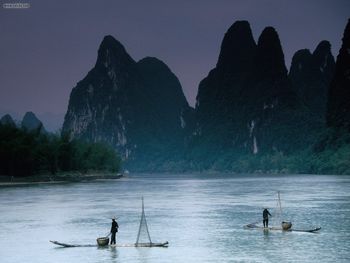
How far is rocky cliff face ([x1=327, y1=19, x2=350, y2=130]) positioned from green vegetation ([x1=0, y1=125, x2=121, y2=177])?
6028cm

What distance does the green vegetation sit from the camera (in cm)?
10053

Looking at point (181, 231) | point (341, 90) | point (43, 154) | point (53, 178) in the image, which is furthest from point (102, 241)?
point (341, 90)

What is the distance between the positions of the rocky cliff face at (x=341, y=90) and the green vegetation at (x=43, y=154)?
60.3 meters

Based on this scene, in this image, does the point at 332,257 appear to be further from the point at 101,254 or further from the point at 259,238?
the point at 101,254

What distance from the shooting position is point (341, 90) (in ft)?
575

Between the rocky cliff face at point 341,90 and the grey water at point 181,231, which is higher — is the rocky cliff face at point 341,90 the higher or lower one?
the higher one

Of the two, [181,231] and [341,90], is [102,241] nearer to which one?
[181,231]

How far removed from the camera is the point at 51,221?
1704 inches

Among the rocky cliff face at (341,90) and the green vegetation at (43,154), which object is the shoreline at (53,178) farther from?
the rocky cliff face at (341,90)

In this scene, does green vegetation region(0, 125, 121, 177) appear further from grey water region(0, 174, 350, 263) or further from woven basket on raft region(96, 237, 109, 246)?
woven basket on raft region(96, 237, 109, 246)

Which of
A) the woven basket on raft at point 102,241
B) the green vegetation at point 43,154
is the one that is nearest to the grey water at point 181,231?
the woven basket on raft at point 102,241

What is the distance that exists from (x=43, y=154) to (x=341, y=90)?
9467 centimetres

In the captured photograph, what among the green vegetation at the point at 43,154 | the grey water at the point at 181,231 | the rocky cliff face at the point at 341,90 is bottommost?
the grey water at the point at 181,231

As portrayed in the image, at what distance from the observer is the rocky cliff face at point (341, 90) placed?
165 metres
